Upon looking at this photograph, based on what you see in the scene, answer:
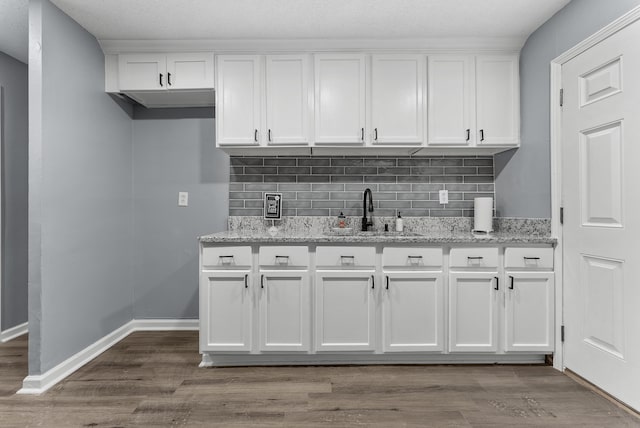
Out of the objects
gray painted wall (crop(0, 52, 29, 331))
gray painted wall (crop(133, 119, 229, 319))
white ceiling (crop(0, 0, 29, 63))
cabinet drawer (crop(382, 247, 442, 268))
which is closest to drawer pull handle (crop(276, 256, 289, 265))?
cabinet drawer (crop(382, 247, 442, 268))

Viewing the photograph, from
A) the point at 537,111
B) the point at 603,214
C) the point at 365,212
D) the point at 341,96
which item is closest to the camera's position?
the point at 603,214

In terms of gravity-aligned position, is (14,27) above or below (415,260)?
above

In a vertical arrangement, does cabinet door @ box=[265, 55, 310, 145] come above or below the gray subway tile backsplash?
above

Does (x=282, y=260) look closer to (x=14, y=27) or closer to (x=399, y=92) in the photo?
(x=399, y=92)

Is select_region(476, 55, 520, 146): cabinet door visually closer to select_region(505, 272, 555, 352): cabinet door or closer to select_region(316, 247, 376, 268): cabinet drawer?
select_region(505, 272, 555, 352): cabinet door

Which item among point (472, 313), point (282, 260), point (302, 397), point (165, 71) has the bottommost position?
point (302, 397)

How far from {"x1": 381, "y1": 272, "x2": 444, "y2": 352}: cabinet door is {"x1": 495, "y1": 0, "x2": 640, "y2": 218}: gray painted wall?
0.92 metres

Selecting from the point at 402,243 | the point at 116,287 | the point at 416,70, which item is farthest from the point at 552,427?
the point at 116,287

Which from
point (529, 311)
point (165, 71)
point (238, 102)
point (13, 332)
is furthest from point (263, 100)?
point (13, 332)

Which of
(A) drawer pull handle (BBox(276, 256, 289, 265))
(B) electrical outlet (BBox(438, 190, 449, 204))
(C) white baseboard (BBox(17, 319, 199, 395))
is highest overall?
(B) electrical outlet (BBox(438, 190, 449, 204))

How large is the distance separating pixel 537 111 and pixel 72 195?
3.21 metres

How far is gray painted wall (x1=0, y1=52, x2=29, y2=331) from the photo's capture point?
288 cm

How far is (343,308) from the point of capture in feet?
7.68

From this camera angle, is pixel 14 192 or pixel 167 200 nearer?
pixel 14 192
